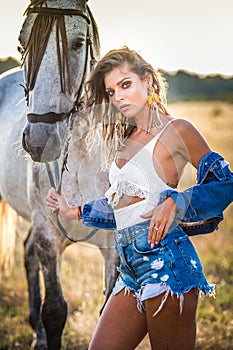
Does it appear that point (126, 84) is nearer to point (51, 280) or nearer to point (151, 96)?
point (151, 96)

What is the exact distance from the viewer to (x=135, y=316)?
2.62 metres

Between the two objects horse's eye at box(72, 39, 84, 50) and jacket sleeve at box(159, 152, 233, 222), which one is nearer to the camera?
jacket sleeve at box(159, 152, 233, 222)

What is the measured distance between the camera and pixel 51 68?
11.0ft

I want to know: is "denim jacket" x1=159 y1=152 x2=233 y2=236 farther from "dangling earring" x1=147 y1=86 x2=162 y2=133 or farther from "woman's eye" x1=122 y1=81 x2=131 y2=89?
"woman's eye" x1=122 y1=81 x2=131 y2=89

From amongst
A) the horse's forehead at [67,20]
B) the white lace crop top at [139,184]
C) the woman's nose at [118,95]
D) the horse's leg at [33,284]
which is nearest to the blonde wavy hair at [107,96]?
the woman's nose at [118,95]

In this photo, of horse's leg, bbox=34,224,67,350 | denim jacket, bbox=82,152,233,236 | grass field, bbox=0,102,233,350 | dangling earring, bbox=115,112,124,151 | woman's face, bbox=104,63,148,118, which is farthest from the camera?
grass field, bbox=0,102,233,350

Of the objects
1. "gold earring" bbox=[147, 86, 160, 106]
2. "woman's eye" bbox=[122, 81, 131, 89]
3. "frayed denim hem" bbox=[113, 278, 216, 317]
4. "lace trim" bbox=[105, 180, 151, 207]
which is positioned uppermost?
"woman's eye" bbox=[122, 81, 131, 89]

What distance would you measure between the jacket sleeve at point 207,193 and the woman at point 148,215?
2 centimetres

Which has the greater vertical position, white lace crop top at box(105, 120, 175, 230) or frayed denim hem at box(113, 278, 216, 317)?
white lace crop top at box(105, 120, 175, 230)

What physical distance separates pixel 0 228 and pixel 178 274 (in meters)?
3.64

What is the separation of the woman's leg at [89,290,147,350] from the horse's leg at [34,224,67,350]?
56.2 inches

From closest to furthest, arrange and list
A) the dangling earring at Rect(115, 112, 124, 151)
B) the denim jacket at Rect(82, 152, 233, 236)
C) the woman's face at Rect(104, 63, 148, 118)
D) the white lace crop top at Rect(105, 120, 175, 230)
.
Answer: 1. the denim jacket at Rect(82, 152, 233, 236)
2. the white lace crop top at Rect(105, 120, 175, 230)
3. the woman's face at Rect(104, 63, 148, 118)
4. the dangling earring at Rect(115, 112, 124, 151)

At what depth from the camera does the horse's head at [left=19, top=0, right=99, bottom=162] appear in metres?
3.28

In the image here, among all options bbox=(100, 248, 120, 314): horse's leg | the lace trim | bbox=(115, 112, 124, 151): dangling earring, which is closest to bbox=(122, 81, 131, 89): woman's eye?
bbox=(115, 112, 124, 151): dangling earring
